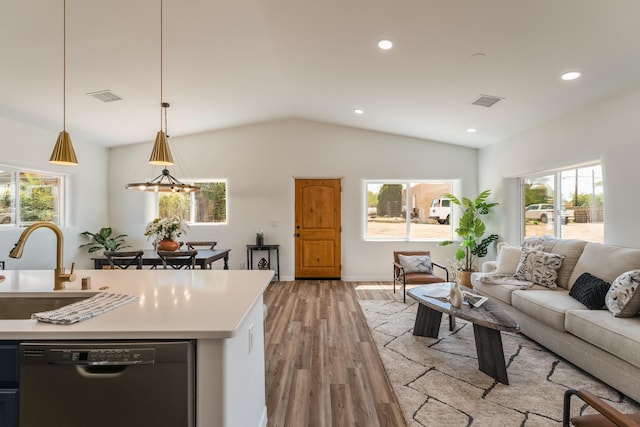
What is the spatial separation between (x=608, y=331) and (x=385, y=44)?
298 centimetres

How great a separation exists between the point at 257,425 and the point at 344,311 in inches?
106

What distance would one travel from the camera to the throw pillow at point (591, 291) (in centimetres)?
287

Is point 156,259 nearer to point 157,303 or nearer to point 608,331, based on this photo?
point 157,303

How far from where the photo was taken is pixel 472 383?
2551 mm

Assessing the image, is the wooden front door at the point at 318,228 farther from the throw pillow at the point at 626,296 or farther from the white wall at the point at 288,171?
the throw pillow at the point at 626,296

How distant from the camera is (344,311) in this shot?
14.6 ft

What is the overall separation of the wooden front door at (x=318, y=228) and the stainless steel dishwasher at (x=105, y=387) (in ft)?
17.5

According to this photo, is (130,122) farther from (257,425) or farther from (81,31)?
(257,425)

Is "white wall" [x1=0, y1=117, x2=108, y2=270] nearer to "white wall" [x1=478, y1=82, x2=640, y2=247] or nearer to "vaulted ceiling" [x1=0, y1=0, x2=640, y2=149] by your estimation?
"vaulted ceiling" [x1=0, y1=0, x2=640, y2=149]

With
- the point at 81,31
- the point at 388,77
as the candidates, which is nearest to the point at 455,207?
the point at 388,77

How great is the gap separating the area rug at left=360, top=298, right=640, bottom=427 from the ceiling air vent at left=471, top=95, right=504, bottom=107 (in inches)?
108

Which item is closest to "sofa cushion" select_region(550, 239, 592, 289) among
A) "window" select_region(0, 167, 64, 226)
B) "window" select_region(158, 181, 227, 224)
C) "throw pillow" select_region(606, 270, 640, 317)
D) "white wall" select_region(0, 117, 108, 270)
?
"throw pillow" select_region(606, 270, 640, 317)

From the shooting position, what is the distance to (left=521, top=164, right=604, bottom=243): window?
3.96 meters

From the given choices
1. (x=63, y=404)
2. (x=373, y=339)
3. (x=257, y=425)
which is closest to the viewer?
(x=63, y=404)
